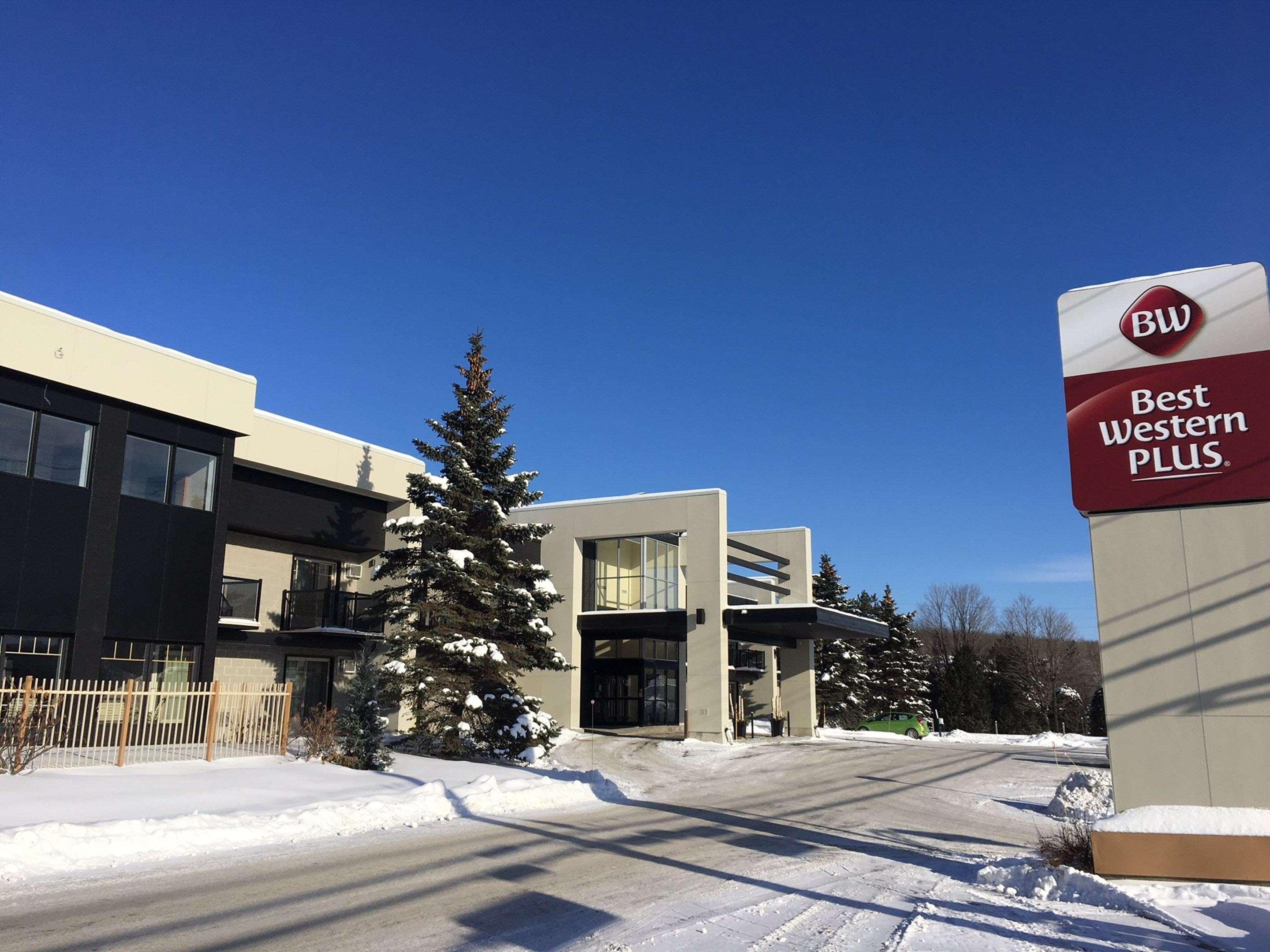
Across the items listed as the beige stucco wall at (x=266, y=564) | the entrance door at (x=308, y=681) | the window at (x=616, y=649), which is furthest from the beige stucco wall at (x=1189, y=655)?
the window at (x=616, y=649)

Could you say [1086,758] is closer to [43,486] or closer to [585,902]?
[585,902]

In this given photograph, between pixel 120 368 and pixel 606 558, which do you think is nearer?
pixel 120 368

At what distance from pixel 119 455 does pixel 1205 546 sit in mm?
22112

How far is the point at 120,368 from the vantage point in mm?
22406

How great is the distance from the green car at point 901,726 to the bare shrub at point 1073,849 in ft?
117

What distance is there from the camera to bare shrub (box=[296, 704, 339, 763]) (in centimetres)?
1962

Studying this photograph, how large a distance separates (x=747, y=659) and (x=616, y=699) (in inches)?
306

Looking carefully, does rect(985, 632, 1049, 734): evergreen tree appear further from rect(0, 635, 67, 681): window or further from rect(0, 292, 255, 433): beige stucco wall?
rect(0, 635, 67, 681): window

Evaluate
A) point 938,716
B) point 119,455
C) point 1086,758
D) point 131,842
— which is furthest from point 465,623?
point 938,716

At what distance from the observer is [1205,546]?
35.2 ft

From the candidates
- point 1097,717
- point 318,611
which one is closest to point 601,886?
point 318,611

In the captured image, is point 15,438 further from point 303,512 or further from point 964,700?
point 964,700

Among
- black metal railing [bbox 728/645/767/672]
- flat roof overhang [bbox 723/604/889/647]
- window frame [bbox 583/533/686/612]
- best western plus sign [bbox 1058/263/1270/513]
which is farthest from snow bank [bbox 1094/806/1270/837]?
black metal railing [bbox 728/645/767/672]

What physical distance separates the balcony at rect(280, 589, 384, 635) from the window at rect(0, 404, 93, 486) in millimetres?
8582
